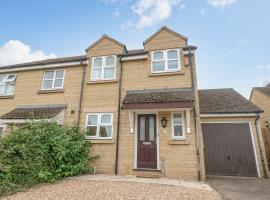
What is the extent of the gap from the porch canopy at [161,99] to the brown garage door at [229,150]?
3266 millimetres

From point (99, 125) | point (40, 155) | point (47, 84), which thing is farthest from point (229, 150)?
point (47, 84)

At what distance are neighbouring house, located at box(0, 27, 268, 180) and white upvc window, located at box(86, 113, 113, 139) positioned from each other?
2.0 inches

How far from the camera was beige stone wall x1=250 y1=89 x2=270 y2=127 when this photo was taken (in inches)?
568

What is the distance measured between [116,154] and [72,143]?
2197 millimetres

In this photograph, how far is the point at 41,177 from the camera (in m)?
6.57

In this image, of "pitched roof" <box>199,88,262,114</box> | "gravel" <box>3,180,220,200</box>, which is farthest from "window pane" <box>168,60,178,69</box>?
"gravel" <box>3,180,220,200</box>

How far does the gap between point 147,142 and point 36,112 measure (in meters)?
6.39

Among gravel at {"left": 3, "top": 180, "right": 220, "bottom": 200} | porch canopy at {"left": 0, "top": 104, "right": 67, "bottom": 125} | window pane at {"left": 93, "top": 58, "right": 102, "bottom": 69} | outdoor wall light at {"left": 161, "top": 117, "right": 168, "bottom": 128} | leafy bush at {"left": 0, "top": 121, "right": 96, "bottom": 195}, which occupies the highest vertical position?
window pane at {"left": 93, "top": 58, "right": 102, "bottom": 69}

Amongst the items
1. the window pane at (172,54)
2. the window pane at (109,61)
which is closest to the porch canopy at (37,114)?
the window pane at (109,61)

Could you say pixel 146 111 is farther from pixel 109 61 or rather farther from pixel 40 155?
pixel 40 155

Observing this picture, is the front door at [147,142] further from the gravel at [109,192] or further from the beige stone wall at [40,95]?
the beige stone wall at [40,95]

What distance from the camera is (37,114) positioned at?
945 cm

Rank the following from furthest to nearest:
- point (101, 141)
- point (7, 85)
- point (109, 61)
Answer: point (7, 85)
point (109, 61)
point (101, 141)

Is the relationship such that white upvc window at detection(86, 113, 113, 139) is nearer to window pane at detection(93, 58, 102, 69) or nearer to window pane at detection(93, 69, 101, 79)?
window pane at detection(93, 69, 101, 79)
